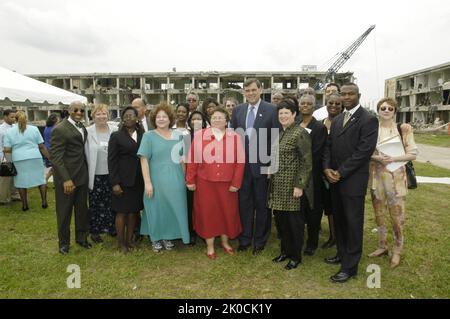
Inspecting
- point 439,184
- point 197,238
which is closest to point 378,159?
point 197,238

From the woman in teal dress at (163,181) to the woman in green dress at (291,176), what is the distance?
1.23 metres

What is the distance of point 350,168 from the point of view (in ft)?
11.1

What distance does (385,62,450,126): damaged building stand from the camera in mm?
38250

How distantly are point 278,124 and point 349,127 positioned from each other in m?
0.94

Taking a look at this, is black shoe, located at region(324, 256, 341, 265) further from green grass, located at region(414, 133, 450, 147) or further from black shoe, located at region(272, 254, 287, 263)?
green grass, located at region(414, 133, 450, 147)

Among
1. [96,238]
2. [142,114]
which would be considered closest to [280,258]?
[96,238]

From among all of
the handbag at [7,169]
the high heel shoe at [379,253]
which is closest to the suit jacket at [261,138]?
the high heel shoe at [379,253]

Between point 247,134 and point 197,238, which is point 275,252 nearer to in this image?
point 197,238

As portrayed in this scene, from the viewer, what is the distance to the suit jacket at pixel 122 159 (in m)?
4.05

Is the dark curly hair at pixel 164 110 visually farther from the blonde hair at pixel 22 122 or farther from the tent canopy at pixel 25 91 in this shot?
the tent canopy at pixel 25 91

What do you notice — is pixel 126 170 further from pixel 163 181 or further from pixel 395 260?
pixel 395 260

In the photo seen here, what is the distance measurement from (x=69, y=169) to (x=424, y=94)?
48.7 metres

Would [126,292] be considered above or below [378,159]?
below

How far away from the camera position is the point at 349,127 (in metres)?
3.46
